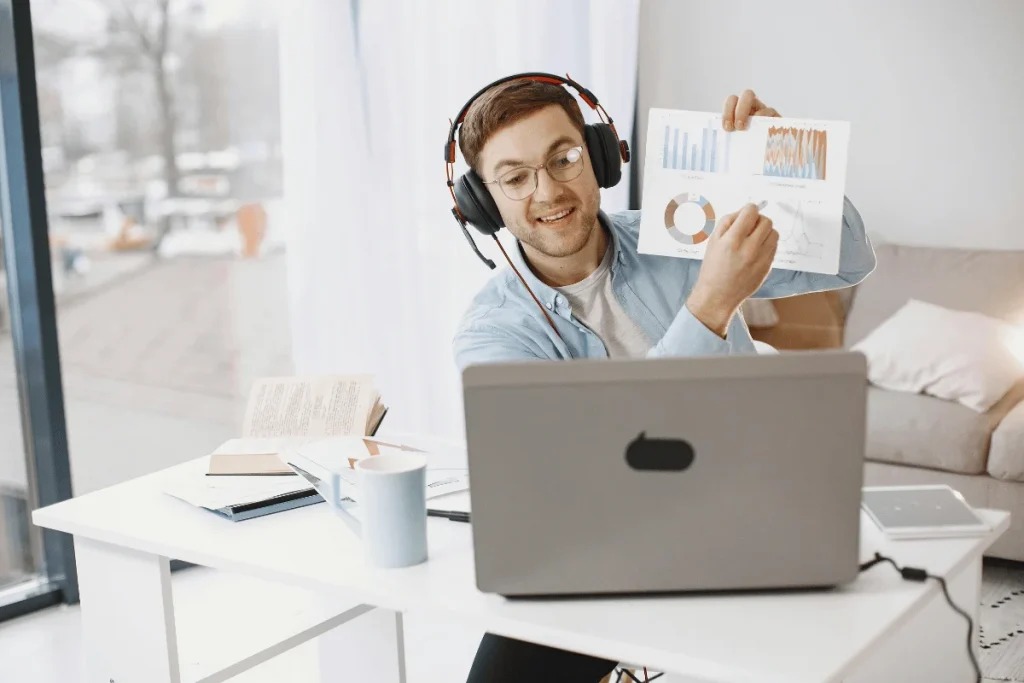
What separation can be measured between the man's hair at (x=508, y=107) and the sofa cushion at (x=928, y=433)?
1.34 m

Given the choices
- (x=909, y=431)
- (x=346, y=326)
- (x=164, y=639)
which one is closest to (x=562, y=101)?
(x=164, y=639)

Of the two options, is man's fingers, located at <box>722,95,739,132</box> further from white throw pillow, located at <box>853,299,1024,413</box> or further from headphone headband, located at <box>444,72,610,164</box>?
white throw pillow, located at <box>853,299,1024,413</box>

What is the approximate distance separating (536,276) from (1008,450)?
153 centimetres

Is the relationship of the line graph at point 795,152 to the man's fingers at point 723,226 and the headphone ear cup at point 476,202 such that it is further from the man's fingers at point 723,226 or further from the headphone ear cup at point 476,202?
the headphone ear cup at point 476,202

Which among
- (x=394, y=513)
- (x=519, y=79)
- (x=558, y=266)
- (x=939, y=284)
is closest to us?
(x=394, y=513)

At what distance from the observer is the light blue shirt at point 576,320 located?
167 cm

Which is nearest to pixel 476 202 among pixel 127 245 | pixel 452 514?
pixel 452 514

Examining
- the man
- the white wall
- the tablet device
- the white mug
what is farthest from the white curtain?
the tablet device

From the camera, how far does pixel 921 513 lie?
1208 mm

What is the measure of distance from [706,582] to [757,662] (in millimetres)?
117

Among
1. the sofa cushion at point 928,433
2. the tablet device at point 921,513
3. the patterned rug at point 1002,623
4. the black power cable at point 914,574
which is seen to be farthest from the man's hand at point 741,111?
the sofa cushion at point 928,433

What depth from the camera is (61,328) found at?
9.07 feet

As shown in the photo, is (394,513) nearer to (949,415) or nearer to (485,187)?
(485,187)

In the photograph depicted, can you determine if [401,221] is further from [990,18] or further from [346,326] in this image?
[990,18]
